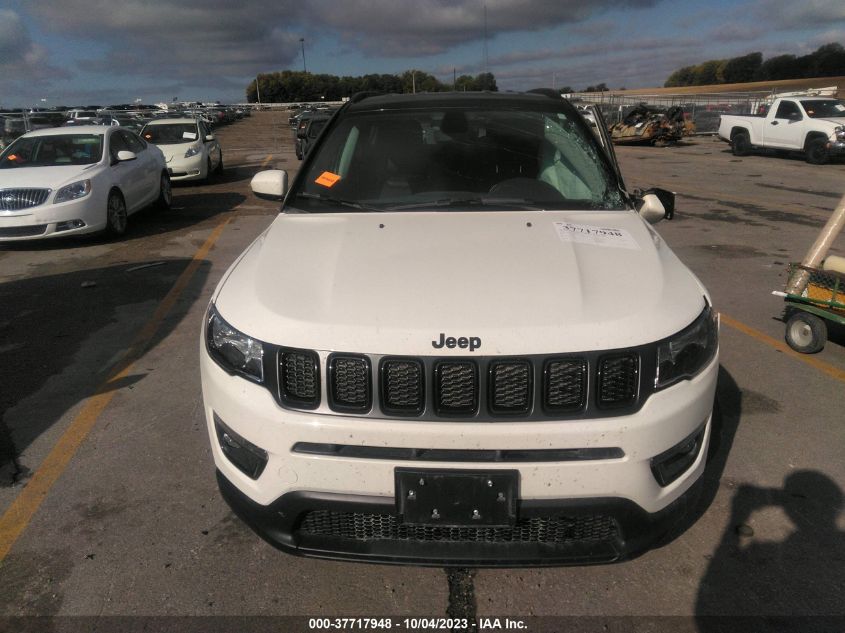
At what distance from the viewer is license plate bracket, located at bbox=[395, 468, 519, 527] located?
2086 millimetres

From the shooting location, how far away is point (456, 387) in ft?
6.96

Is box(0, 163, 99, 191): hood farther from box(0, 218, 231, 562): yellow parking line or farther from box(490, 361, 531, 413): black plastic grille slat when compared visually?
box(490, 361, 531, 413): black plastic grille slat

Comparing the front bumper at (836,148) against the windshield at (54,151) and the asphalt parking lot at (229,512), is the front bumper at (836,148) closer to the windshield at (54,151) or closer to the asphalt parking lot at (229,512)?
the asphalt parking lot at (229,512)

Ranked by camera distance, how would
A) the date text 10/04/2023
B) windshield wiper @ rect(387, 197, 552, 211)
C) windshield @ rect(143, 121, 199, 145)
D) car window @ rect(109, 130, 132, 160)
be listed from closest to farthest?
the date text 10/04/2023 → windshield wiper @ rect(387, 197, 552, 211) → car window @ rect(109, 130, 132, 160) → windshield @ rect(143, 121, 199, 145)

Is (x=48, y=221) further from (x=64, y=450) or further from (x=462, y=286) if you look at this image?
(x=462, y=286)

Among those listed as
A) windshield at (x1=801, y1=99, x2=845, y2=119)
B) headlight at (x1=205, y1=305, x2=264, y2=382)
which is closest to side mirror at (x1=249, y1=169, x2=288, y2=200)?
headlight at (x1=205, y1=305, x2=264, y2=382)

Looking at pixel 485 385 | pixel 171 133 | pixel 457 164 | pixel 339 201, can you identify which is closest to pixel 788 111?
pixel 171 133

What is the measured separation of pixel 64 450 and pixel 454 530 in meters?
2.54

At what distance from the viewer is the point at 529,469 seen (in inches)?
82.2

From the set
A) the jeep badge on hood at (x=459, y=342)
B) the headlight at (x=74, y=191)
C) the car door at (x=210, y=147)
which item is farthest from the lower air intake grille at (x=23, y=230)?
the jeep badge on hood at (x=459, y=342)

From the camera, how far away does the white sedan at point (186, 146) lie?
1551 centimetres

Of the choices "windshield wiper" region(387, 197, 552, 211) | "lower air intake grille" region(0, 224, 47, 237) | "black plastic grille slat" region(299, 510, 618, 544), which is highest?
"windshield wiper" region(387, 197, 552, 211)

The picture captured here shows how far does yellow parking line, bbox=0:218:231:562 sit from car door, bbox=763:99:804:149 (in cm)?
2012

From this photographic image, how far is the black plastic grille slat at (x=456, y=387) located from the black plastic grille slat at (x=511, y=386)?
6cm
